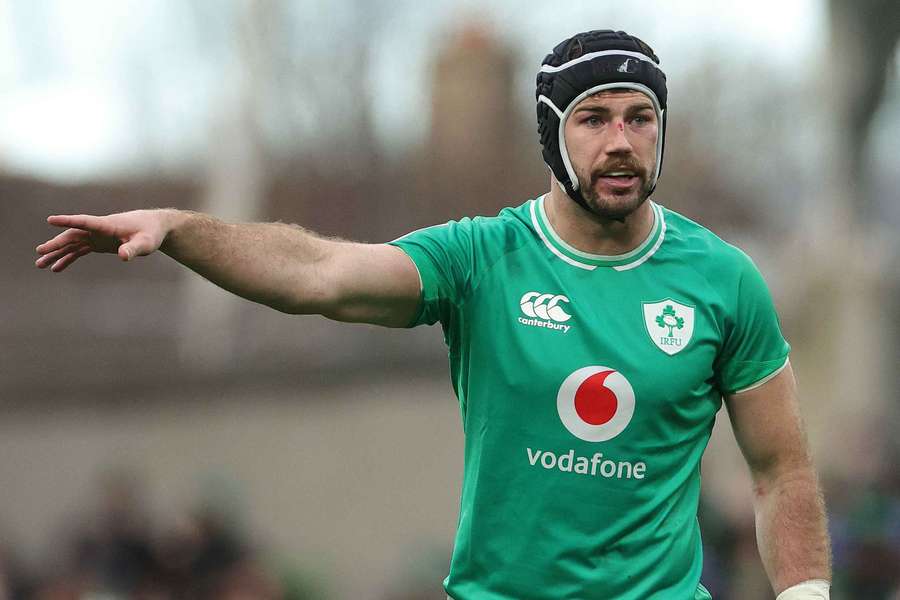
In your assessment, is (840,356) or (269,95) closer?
(840,356)

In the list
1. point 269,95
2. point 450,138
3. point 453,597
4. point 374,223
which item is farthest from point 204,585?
point 450,138

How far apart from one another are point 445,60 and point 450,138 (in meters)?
2.25

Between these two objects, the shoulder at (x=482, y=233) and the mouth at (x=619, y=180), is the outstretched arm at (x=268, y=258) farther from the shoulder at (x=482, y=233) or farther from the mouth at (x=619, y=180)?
the mouth at (x=619, y=180)

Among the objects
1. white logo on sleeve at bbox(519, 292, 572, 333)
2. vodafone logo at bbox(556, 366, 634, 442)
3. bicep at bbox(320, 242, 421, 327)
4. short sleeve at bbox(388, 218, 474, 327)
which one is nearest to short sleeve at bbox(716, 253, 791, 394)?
vodafone logo at bbox(556, 366, 634, 442)

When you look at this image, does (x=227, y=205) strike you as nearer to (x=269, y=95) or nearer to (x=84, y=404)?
(x=269, y=95)

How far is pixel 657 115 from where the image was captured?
5.27m

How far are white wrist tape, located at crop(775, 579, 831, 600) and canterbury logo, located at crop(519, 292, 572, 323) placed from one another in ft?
3.85

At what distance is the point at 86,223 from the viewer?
446 cm

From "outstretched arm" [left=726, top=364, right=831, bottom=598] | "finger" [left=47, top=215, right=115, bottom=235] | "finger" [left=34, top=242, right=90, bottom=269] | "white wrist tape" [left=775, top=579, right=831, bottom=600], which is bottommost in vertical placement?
"white wrist tape" [left=775, top=579, right=831, bottom=600]

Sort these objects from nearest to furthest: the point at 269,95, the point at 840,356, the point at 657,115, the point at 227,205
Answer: the point at 657,115
the point at 840,356
the point at 227,205
the point at 269,95

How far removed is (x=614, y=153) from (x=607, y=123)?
0.15 m

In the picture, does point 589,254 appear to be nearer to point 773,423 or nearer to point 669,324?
point 669,324

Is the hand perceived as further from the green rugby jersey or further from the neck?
the neck

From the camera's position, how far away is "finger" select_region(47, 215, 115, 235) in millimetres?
4438
